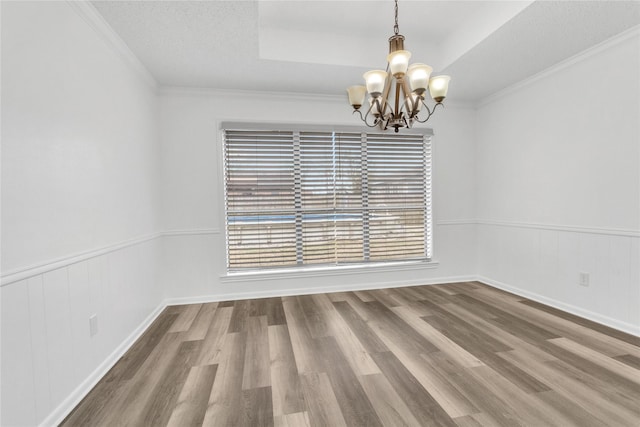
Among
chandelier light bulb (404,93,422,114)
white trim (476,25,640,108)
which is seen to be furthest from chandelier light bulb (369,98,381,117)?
white trim (476,25,640,108)

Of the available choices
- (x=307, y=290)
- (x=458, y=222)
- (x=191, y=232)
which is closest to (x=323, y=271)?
(x=307, y=290)

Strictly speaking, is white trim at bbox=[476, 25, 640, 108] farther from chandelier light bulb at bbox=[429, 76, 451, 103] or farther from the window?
chandelier light bulb at bbox=[429, 76, 451, 103]

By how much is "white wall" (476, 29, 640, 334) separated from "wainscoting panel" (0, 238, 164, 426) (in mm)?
4103

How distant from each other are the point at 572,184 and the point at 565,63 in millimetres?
1200

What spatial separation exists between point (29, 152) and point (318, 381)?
2.01 meters

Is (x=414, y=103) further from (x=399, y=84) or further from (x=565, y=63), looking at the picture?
(x=565, y=63)

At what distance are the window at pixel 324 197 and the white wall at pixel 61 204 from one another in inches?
47.4

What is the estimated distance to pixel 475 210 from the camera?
13.3 ft

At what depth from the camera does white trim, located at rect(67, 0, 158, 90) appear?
1.80 m

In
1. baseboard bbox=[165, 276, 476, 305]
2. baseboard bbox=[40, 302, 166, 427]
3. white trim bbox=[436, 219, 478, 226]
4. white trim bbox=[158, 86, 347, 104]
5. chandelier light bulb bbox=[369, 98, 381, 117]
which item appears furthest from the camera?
white trim bbox=[436, 219, 478, 226]

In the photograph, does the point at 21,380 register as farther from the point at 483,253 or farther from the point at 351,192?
the point at 483,253

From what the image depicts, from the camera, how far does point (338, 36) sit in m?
2.79

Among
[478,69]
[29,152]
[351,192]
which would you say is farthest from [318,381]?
[478,69]

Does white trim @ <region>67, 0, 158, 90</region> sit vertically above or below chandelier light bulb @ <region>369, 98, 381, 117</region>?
above
